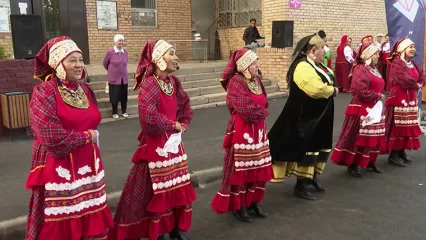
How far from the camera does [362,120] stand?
559 cm

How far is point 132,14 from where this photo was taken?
1482 centimetres

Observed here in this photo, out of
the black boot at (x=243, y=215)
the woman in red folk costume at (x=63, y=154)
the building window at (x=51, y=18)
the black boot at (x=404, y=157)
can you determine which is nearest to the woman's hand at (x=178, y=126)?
the woman in red folk costume at (x=63, y=154)

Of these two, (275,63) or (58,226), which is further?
(275,63)

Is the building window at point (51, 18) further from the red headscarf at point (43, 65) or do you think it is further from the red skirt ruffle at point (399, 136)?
the red headscarf at point (43, 65)

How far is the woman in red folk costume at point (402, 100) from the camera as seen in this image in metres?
6.15

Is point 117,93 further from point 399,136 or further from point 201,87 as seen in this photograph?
point 399,136

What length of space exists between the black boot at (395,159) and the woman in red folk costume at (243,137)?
305cm

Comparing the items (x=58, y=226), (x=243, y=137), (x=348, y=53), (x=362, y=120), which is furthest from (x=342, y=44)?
(x=58, y=226)

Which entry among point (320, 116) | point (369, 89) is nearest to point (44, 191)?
point (320, 116)

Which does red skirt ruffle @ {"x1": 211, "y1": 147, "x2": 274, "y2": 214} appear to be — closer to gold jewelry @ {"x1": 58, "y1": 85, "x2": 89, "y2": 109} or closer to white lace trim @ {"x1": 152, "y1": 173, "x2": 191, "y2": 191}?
white lace trim @ {"x1": 152, "y1": 173, "x2": 191, "y2": 191}

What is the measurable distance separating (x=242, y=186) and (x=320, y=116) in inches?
52.5

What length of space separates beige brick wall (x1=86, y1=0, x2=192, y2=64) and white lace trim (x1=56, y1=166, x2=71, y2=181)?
1152 centimetres

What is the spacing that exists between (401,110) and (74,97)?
508cm

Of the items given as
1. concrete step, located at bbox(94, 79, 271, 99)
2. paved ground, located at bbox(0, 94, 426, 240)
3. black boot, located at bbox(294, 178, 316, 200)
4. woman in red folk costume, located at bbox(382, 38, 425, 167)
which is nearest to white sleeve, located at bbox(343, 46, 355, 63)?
concrete step, located at bbox(94, 79, 271, 99)
